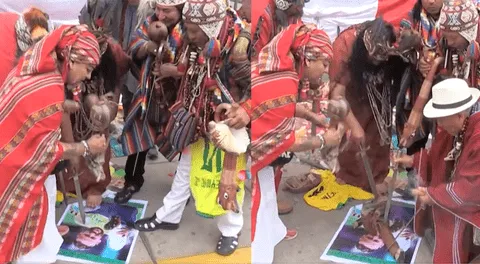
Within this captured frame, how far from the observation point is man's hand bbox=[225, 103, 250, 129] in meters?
1.88

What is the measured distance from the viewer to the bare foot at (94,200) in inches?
80.1

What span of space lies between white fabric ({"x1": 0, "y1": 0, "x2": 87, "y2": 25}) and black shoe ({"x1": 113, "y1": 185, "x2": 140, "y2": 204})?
1.95ft

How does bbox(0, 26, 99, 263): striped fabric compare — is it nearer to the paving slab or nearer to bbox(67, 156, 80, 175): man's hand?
bbox(67, 156, 80, 175): man's hand

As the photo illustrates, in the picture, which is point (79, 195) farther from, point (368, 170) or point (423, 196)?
point (423, 196)

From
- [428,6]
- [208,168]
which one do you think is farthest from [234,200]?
[428,6]

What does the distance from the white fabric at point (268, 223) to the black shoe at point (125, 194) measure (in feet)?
1.44

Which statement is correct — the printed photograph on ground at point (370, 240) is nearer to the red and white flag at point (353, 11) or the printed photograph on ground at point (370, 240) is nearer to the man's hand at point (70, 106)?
the red and white flag at point (353, 11)

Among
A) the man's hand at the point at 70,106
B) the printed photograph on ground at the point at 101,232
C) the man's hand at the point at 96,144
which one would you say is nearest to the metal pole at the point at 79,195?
the printed photograph on ground at the point at 101,232

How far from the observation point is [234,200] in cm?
203

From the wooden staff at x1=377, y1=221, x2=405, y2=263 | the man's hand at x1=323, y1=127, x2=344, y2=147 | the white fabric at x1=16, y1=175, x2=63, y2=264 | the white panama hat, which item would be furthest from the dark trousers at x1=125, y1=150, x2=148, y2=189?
the white panama hat

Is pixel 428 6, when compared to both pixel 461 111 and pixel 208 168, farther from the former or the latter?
pixel 208 168

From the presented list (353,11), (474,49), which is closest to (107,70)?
(353,11)

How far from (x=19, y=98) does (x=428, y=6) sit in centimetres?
130

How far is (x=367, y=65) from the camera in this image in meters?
1.90
